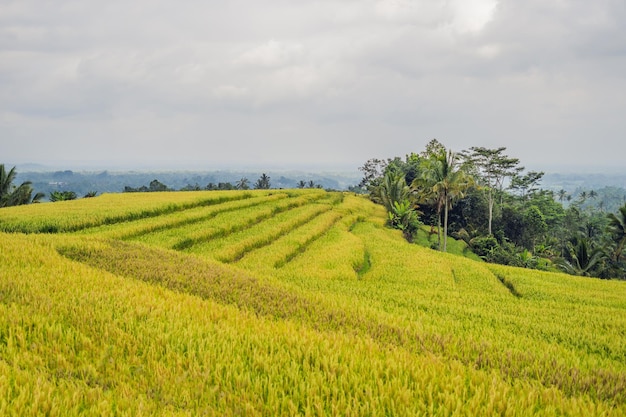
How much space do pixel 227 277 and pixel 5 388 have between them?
5.25m

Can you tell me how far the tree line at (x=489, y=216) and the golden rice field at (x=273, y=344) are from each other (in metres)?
14.7

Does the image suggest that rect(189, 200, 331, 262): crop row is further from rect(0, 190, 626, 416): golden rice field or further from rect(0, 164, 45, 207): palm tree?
rect(0, 164, 45, 207): palm tree

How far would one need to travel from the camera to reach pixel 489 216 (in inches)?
1539

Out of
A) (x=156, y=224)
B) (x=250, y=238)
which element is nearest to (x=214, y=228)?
(x=250, y=238)

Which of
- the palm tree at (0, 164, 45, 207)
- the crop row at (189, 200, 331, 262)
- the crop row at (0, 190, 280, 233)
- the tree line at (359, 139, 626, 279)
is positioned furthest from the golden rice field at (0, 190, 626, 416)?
the palm tree at (0, 164, 45, 207)

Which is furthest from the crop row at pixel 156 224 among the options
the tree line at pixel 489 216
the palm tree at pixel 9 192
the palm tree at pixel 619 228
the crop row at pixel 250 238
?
the palm tree at pixel 619 228

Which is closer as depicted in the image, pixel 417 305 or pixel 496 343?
pixel 496 343

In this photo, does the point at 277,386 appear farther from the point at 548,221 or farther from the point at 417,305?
the point at 548,221

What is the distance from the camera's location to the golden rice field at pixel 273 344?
3.20 meters

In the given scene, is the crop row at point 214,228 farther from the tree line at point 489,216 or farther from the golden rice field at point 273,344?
the tree line at point 489,216

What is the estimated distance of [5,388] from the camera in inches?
119

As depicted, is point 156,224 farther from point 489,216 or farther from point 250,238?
point 489,216

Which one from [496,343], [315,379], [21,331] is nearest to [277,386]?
[315,379]

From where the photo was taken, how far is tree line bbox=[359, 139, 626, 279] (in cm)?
2402
